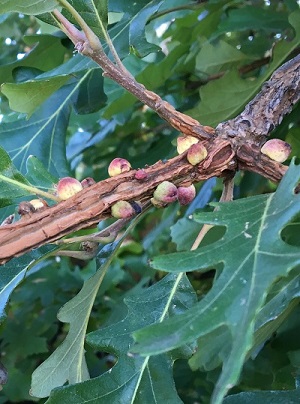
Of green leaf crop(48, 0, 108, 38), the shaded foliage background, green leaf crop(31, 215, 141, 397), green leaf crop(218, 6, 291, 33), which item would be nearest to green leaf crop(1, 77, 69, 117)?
the shaded foliage background

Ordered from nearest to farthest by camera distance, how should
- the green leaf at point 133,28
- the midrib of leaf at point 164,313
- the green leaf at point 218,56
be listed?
1. the midrib of leaf at point 164,313
2. the green leaf at point 133,28
3. the green leaf at point 218,56

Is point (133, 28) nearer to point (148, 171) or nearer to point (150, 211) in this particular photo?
point (148, 171)

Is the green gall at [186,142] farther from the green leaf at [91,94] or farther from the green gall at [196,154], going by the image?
the green leaf at [91,94]

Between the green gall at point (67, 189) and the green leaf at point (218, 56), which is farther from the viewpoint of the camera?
the green leaf at point (218, 56)

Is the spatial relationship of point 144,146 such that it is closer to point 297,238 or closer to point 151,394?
point 297,238

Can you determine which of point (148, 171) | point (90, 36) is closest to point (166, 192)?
point (148, 171)

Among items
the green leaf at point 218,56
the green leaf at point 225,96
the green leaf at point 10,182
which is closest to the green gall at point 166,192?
the green leaf at point 10,182
